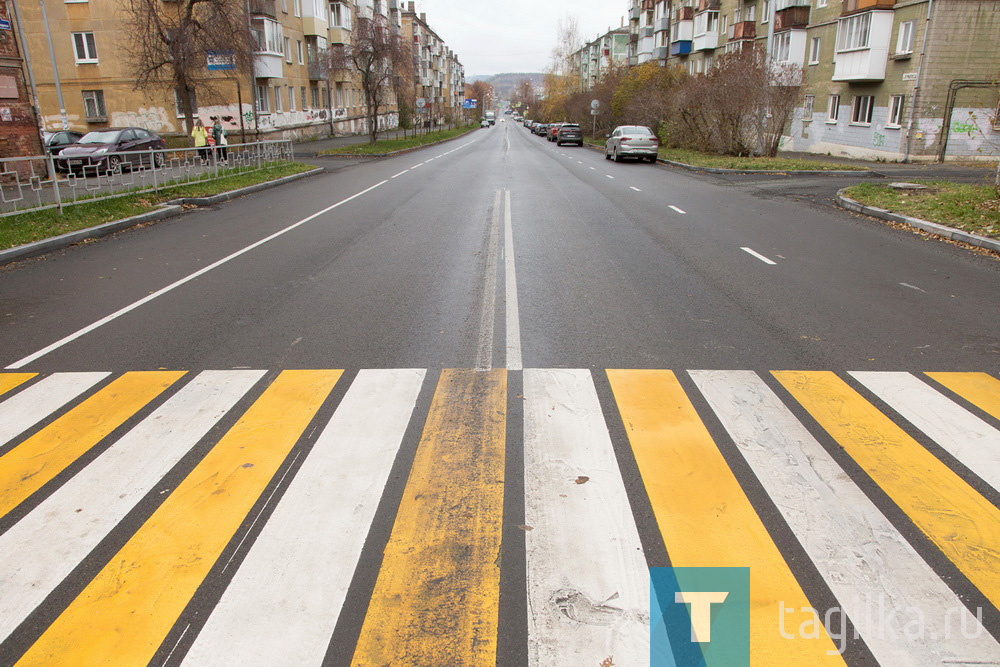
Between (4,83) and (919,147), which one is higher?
(4,83)

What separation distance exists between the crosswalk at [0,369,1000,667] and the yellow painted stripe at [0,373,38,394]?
275 mm

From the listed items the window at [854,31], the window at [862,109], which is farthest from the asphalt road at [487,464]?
the window at [854,31]

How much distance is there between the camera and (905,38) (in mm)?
30250

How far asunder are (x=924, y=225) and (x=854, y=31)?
25.5 m

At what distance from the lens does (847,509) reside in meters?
3.61

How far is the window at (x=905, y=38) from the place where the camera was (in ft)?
97.9

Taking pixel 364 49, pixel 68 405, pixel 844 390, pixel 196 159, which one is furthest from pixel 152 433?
pixel 364 49

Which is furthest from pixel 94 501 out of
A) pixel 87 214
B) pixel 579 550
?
pixel 87 214

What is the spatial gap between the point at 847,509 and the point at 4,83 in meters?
23.5

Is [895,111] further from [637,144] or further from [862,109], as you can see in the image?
[637,144]

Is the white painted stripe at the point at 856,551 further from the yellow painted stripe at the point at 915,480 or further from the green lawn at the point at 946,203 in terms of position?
the green lawn at the point at 946,203

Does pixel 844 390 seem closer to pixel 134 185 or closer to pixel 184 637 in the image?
pixel 184 637

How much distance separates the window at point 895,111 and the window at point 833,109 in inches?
181

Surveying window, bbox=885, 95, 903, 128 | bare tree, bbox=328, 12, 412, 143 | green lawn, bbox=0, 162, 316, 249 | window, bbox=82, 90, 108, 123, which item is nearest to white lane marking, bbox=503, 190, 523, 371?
green lawn, bbox=0, 162, 316, 249
